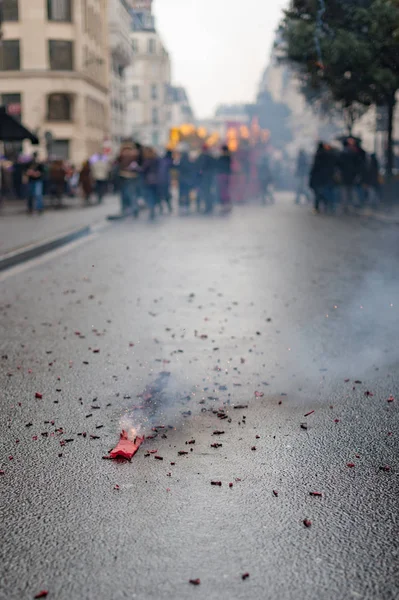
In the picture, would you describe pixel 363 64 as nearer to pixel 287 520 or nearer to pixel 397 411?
pixel 397 411

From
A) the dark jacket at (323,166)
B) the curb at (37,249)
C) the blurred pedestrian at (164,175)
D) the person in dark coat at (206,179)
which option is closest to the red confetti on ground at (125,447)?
the curb at (37,249)

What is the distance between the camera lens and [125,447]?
397 centimetres

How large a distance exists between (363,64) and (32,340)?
46.8ft

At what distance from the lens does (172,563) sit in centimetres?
278

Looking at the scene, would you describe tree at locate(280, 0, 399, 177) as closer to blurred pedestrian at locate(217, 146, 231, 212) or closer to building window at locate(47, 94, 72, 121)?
blurred pedestrian at locate(217, 146, 231, 212)

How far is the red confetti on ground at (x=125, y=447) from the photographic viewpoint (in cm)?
388

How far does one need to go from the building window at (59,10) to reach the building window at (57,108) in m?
4.99

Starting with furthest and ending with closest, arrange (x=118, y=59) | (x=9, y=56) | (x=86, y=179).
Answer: (x=118, y=59)
(x=9, y=56)
(x=86, y=179)

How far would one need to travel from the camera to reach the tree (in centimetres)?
1666

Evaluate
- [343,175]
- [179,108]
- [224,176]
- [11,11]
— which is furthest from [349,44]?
[179,108]

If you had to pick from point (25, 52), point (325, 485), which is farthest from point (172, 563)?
point (25, 52)

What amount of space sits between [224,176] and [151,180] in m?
4.89

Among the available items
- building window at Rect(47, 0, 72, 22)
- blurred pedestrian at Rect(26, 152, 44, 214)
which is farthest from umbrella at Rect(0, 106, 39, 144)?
building window at Rect(47, 0, 72, 22)

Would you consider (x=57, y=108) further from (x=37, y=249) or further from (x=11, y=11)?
(x=37, y=249)
